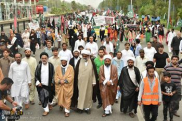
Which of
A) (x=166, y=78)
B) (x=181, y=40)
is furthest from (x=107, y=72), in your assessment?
(x=181, y=40)

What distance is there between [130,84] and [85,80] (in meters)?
1.04

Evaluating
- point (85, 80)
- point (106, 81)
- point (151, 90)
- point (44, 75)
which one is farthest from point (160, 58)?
point (44, 75)

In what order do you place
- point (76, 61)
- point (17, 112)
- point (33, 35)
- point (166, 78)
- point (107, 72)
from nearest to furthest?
1. point (17, 112)
2. point (166, 78)
3. point (107, 72)
4. point (76, 61)
5. point (33, 35)

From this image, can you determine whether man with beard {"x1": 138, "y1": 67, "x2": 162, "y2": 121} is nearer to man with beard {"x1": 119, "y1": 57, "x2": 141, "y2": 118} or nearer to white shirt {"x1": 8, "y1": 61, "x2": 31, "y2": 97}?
man with beard {"x1": 119, "y1": 57, "x2": 141, "y2": 118}

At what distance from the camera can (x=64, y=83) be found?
6.06m

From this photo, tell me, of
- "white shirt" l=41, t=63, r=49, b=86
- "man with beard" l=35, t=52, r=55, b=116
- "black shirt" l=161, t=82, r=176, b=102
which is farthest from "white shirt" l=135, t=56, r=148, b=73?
"white shirt" l=41, t=63, r=49, b=86

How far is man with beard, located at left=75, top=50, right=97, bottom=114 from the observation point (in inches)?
244

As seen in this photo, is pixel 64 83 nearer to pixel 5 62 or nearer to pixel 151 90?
pixel 5 62

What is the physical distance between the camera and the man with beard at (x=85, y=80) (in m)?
6.20

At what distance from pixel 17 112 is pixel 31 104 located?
2702 mm

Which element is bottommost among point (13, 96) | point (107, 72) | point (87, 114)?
point (87, 114)

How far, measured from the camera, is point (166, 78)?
5.27 meters

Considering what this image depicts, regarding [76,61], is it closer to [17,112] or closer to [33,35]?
[17,112]

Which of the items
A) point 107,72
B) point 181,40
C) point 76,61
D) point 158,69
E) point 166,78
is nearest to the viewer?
point 166,78
